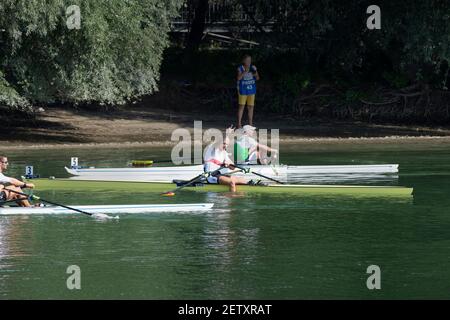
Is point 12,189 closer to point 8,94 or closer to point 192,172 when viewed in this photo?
point 192,172

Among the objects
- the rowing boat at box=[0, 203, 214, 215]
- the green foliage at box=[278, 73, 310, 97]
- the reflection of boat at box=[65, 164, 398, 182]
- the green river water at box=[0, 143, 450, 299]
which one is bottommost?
the green river water at box=[0, 143, 450, 299]

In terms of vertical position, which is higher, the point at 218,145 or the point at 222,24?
the point at 222,24

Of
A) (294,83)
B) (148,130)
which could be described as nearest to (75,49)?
(148,130)

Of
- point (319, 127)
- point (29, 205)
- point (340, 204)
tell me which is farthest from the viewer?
point (319, 127)

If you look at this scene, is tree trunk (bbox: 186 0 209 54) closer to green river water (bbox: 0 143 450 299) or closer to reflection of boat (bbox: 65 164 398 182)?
reflection of boat (bbox: 65 164 398 182)

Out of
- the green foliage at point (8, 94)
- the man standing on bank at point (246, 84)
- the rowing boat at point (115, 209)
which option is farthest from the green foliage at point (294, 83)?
the rowing boat at point (115, 209)

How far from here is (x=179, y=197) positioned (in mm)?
23453

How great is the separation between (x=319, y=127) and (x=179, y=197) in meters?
14.1

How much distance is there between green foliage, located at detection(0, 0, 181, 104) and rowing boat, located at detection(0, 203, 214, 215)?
10139mm

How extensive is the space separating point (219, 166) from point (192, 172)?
142 centimetres

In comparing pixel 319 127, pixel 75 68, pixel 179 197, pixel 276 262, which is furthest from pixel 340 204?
pixel 319 127

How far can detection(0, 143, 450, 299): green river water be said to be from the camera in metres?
15.1

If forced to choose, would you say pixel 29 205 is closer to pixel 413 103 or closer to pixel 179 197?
pixel 179 197

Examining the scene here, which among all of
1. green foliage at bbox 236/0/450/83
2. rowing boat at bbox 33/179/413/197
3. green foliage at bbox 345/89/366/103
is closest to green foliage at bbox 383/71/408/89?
green foliage at bbox 236/0/450/83
